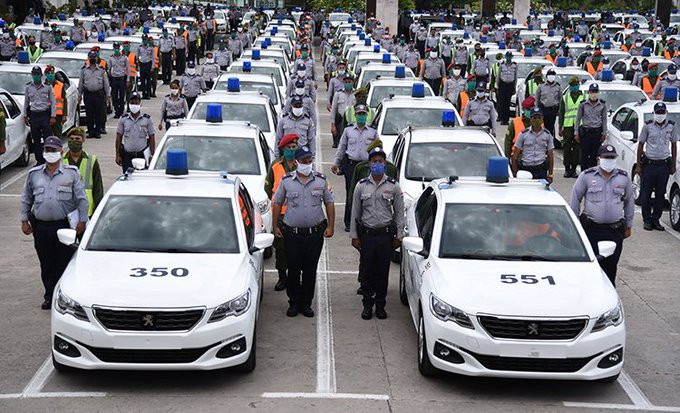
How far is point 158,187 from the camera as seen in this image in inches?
426

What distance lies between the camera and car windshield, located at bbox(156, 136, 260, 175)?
1434 centimetres

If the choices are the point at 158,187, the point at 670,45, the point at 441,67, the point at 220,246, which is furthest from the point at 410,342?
the point at 670,45

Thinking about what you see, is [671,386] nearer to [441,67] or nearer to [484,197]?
[484,197]

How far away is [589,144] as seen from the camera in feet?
64.5

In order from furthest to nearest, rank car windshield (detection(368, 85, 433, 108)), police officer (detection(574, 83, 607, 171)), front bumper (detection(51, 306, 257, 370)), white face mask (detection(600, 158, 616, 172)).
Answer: car windshield (detection(368, 85, 433, 108)) < police officer (detection(574, 83, 607, 171)) < white face mask (detection(600, 158, 616, 172)) < front bumper (detection(51, 306, 257, 370))

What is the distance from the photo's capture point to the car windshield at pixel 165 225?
33.4 ft

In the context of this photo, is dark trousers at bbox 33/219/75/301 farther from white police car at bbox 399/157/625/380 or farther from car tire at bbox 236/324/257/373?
white police car at bbox 399/157/625/380

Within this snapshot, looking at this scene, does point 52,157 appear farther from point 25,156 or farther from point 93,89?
point 93,89

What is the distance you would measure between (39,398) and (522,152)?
8.68 metres

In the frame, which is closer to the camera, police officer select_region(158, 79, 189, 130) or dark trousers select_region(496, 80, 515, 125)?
police officer select_region(158, 79, 189, 130)

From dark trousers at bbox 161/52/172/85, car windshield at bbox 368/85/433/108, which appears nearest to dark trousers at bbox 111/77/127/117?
car windshield at bbox 368/85/433/108

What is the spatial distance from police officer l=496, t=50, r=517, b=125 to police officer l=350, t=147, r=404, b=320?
16496 millimetres

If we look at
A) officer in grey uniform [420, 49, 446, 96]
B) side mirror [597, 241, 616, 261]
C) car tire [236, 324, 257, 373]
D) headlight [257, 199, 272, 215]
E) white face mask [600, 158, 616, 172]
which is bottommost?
officer in grey uniform [420, 49, 446, 96]

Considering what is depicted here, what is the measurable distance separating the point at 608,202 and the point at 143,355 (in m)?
5.04
